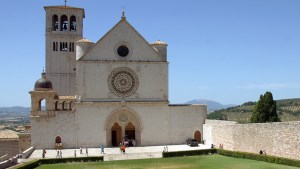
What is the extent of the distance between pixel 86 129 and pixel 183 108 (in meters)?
9.87

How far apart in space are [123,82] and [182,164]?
1502cm

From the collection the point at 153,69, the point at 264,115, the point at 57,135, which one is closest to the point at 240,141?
the point at 264,115

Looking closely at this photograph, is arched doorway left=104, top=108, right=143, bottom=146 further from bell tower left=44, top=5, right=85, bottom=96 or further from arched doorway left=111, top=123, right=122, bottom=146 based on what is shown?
bell tower left=44, top=5, right=85, bottom=96

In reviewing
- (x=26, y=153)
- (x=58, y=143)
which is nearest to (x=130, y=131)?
(x=58, y=143)

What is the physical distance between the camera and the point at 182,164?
29469mm

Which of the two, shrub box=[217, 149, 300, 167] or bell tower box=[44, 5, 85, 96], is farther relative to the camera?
bell tower box=[44, 5, 85, 96]

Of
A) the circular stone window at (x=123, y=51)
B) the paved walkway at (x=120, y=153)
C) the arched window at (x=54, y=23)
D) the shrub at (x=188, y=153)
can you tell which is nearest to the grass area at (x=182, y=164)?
the shrub at (x=188, y=153)

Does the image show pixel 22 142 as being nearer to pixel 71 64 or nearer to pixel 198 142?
pixel 71 64

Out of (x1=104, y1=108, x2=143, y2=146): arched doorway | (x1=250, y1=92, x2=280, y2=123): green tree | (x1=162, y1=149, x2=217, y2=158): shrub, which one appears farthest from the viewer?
(x1=104, y1=108, x2=143, y2=146): arched doorway

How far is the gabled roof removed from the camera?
137ft

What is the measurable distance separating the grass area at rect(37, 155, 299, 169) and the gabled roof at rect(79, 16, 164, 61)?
43.4ft

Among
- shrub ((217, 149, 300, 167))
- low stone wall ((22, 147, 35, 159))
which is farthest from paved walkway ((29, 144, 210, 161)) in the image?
shrub ((217, 149, 300, 167))

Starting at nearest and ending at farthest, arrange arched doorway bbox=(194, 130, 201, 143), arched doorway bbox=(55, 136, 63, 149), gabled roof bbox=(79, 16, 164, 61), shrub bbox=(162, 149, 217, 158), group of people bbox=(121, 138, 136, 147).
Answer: shrub bbox=(162, 149, 217, 158) → arched doorway bbox=(55, 136, 63, 149) → group of people bbox=(121, 138, 136, 147) → gabled roof bbox=(79, 16, 164, 61) → arched doorway bbox=(194, 130, 201, 143)

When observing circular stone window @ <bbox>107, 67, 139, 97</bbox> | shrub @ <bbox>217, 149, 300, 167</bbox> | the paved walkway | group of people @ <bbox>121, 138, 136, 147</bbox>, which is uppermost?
circular stone window @ <bbox>107, 67, 139, 97</bbox>
